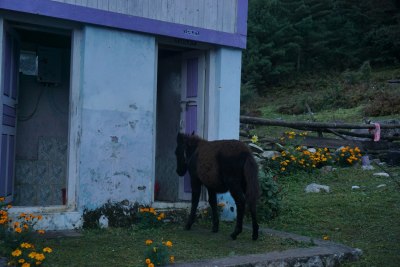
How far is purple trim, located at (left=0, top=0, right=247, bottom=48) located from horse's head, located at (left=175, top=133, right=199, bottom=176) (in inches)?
62.1

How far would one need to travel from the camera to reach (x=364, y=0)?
4306 centimetres

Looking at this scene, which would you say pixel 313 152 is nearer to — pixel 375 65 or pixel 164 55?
pixel 164 55

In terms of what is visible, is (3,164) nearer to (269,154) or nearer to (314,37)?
(269,154)

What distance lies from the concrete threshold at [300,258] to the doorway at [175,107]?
2.77 meters

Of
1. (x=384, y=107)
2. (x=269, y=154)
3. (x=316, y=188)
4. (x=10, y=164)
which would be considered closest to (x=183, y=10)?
(x=10, y=164)

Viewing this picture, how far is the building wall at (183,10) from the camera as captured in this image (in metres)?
6.89

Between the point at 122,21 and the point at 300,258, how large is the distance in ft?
12.9

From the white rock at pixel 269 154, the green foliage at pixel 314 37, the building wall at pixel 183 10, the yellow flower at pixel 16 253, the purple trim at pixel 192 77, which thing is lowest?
the yellow flower at pixel 16 253

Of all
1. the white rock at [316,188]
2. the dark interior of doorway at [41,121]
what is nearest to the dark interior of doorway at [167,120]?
the dark interior of doorway at [41,121]

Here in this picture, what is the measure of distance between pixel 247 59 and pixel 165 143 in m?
30.8

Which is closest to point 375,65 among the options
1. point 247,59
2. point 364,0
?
point 364,0

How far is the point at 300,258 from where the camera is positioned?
219 inches

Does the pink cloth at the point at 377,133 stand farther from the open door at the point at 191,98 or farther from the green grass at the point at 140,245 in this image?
the green grass at the point at 140,245

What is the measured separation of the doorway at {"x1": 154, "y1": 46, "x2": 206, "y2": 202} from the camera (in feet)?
26.6
